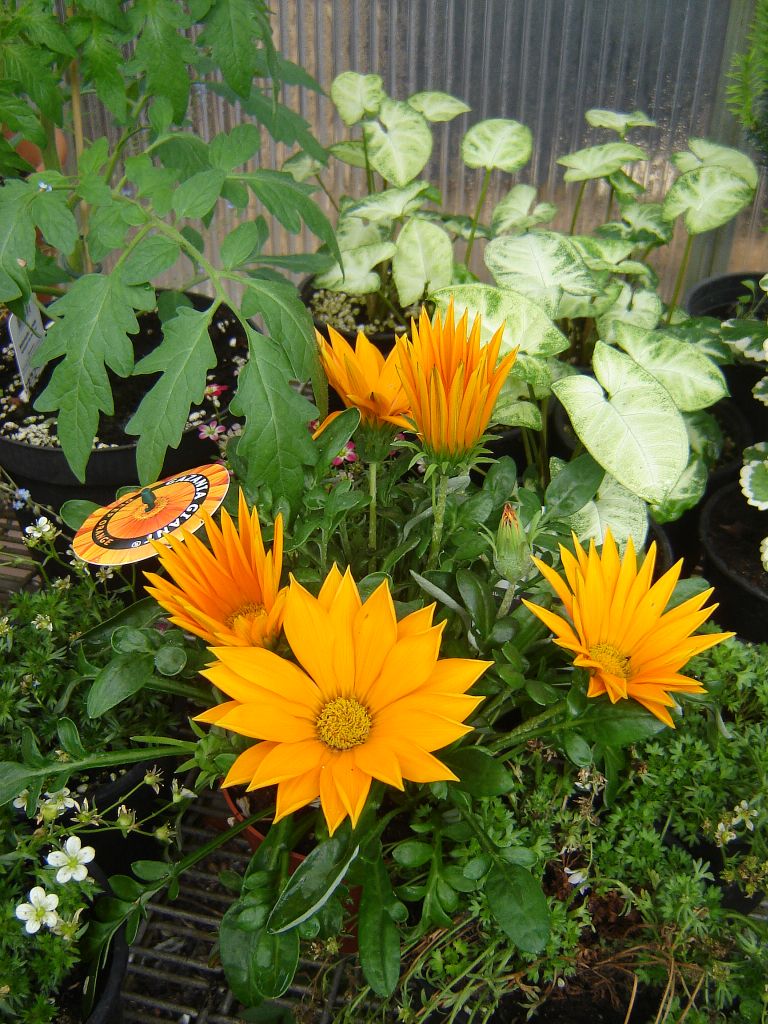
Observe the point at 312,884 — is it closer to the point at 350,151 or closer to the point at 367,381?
the point at 367,381

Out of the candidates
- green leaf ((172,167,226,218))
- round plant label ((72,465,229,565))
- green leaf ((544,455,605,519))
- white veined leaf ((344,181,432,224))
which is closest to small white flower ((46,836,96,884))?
round plant label ((72,465,229,565))

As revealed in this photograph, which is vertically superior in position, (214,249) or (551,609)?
(551,609)

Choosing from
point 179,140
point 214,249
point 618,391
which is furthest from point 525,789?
point 214,249

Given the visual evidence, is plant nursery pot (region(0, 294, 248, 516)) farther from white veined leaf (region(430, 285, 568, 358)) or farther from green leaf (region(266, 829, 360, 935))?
green leaf (region(266, 829, 360, 935))

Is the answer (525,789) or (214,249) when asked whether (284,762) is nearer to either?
(525,789)

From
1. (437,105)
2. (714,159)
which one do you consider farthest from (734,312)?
(437,105)
